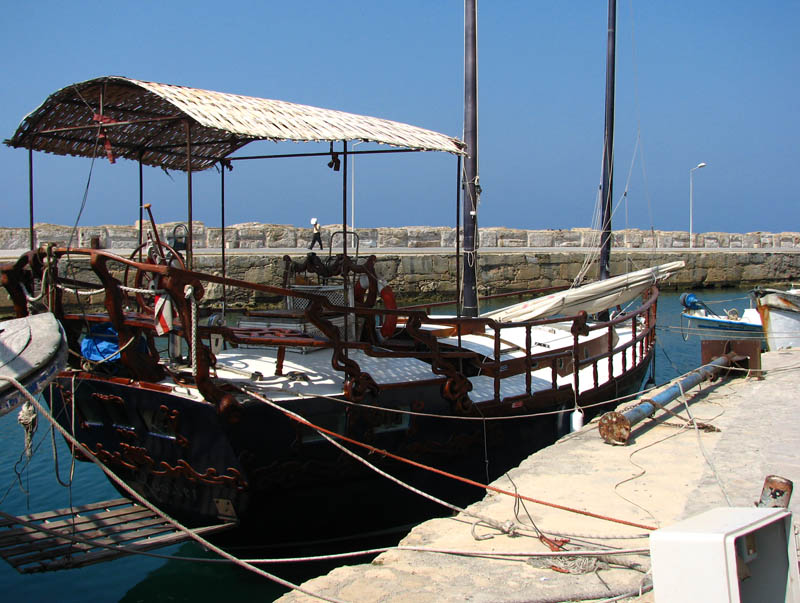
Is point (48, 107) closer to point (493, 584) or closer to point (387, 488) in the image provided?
point (387, 488)

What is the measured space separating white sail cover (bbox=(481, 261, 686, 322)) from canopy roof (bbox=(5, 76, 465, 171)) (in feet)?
8.58

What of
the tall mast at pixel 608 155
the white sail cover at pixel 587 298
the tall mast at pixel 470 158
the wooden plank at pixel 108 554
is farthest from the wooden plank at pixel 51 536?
the tall mast at pixel 608 155

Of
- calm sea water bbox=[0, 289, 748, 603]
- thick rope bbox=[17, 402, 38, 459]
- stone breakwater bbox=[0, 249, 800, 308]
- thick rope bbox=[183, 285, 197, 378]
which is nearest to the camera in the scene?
thick rope bbox=[183, 285, 197, 378]

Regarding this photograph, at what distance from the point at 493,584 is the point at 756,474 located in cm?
293

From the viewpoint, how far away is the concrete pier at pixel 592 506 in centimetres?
412

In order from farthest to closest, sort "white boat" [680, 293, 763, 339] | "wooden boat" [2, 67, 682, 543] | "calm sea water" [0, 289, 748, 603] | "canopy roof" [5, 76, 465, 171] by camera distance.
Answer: "white boat" [680, 293, 763, 339] → "calm sea water" [0, 289, 748, 603] → "canopy roof" [5, 76, 465, 171] → "wooden boat" [2, 67, 682, 543]

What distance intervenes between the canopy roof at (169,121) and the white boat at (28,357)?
1602 millimetres

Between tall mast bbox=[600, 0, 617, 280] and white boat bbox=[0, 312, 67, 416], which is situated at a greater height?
tall mast bbox=[600, 0, 617, 280]

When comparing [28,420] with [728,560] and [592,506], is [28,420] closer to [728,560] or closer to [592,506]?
[592,506]

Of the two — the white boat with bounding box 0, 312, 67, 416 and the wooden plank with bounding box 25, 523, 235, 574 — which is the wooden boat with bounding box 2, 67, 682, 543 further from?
the white boat with bounding box 0, 312, 67, 416

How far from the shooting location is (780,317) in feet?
53.2

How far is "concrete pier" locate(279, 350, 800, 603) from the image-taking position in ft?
13.5

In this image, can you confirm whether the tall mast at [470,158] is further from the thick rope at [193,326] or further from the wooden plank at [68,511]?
the wooden plank at [68,511]

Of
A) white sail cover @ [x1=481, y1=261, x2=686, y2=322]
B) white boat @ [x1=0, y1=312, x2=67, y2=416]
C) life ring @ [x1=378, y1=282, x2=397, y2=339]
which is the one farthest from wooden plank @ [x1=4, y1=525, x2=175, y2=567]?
white sail cover @ [x1=481, y1=261, x2=686, y2=322]
